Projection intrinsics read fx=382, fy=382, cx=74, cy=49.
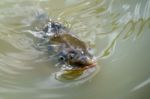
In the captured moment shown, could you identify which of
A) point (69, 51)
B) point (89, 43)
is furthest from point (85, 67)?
point (89, 43)

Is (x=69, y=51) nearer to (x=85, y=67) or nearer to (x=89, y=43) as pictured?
(x=85, y=67)

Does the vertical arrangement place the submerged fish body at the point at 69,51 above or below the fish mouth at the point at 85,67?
above

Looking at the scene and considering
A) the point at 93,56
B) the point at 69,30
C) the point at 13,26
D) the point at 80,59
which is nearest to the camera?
the point at 80,59

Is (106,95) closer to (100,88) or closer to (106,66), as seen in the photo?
(100,88)

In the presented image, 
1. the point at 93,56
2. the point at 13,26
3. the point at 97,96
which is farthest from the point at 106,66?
the point at 13,26
